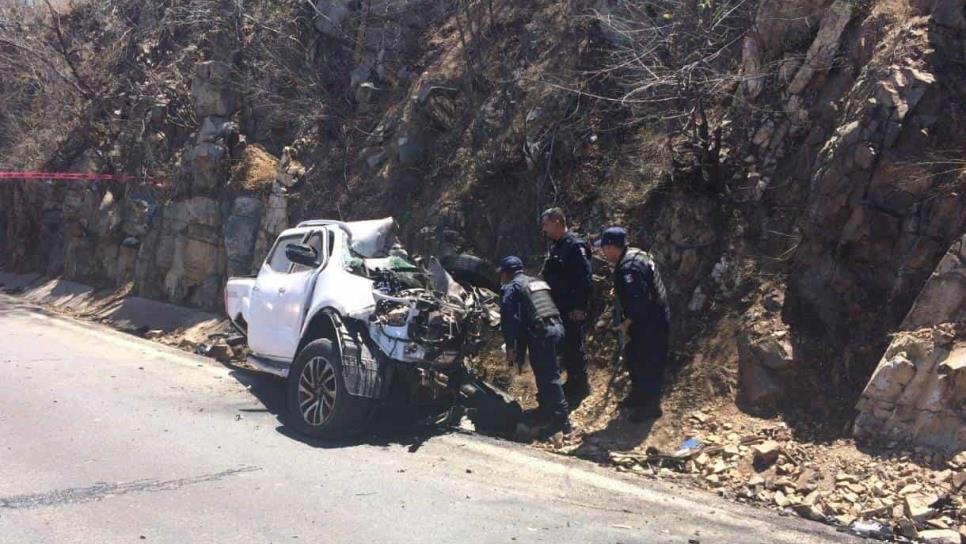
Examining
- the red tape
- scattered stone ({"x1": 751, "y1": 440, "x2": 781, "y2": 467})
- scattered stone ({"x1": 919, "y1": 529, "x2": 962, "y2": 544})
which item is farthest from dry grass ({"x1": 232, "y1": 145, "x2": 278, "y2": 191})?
scattered stone ({"x1": 919, "y1": 529, "x2": 962, "y2": 544})

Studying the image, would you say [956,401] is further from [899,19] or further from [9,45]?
[9,45]

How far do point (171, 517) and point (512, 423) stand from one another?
3.42 m

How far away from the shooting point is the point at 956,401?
19.4 feet

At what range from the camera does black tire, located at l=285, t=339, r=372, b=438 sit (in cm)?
717

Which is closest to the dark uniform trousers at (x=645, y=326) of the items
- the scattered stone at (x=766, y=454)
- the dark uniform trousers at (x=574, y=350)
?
the dark uniform trousers at (x=574, y=350)

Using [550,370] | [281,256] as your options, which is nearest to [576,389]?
[550,370]

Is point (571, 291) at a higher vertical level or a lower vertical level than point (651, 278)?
lower

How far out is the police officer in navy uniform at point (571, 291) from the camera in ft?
27.0

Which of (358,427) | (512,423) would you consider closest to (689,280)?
(512,423)

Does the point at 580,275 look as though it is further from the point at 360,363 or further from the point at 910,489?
the point at 910,489

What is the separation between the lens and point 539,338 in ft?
25.2

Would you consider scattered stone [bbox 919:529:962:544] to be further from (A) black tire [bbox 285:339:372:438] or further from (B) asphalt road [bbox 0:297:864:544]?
(A) black tire [bbox 285:339:372:438]

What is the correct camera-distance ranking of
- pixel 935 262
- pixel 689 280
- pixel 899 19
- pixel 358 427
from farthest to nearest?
pixel 689 280 < pixel 899 19 < pixel 358 427 < pixel 935 262

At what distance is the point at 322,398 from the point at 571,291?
8.45ft
